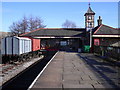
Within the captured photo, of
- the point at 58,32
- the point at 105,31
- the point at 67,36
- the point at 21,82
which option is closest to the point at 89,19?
the point at 105,31

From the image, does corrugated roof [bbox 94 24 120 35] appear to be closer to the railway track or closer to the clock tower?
the clock tower

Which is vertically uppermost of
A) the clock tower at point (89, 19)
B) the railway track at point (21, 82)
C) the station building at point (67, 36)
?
the clock tower at point (89, 19)

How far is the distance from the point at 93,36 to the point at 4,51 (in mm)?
19386

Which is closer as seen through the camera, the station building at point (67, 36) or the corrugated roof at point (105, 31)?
the corrugated roof at point (105, 31)

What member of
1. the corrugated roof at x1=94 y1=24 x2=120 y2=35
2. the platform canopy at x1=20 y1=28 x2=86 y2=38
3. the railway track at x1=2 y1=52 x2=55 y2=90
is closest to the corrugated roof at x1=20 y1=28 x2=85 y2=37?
the platform canopy at x1=20 y1=28 x2=86 y2=38

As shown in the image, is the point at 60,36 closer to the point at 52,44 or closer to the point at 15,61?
the point at 52,44

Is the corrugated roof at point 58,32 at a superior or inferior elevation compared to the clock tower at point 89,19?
inferior

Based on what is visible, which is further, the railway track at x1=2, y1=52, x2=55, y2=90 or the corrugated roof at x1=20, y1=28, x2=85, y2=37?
the corrugated roof at x1=20, y1=28, x2=85, y2=37

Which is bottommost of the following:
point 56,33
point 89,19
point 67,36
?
point 67,36

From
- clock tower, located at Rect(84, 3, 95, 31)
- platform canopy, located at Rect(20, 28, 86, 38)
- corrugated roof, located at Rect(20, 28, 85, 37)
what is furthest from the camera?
corrugated roof, located at Rect(20, 28, 85, 37)

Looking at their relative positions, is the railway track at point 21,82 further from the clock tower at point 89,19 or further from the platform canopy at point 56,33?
the platform canopy at point 56,33

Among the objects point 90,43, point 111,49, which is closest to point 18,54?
point 111,49

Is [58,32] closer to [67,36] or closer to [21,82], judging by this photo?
[67,36]

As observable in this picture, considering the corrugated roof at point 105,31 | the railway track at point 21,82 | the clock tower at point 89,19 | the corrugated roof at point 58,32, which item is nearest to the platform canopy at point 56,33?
the corrugated roof at point 58,32
